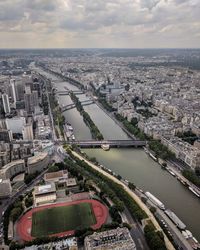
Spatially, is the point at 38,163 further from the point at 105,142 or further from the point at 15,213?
the point at 105,142

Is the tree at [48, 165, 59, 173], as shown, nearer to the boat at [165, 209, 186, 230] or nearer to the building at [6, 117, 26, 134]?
the boat at [165, 209, 186, 230]

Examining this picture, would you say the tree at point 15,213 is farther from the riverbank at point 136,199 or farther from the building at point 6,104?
the building at point 6,104

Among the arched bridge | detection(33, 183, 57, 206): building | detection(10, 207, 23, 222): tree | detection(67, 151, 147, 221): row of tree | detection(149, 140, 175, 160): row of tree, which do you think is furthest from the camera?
the arched bridge

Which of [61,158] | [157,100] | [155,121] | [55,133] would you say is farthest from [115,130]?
[157,100]

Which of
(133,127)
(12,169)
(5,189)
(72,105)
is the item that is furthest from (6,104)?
(5,189)

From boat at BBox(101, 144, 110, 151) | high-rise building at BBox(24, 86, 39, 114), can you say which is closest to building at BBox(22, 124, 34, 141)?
boat at BBox(101, 144, 110, 151)

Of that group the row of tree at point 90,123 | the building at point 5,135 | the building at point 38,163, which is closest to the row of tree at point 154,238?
the building at point 38,163
